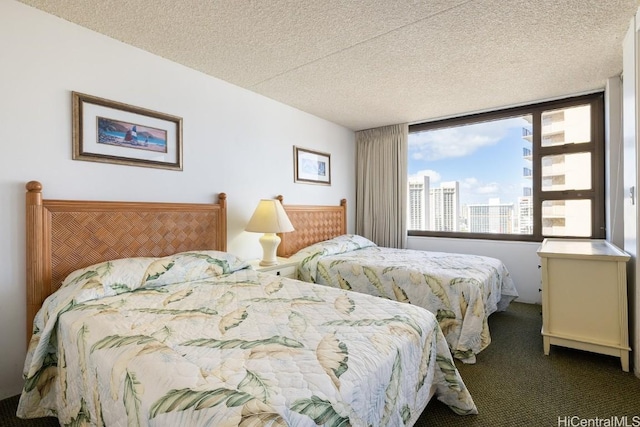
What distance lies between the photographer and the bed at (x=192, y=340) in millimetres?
899

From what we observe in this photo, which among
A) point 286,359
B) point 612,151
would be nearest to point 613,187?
point 612,151

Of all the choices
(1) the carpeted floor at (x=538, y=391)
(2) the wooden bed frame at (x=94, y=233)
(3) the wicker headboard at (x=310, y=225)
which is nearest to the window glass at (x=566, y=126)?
(1) the carpeted floor at (x=538, y=391)

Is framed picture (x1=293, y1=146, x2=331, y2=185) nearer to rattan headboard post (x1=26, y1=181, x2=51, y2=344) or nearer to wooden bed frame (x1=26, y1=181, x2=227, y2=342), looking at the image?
wooden bed frame (x1=26, y1=181, x2=227, y2=342)

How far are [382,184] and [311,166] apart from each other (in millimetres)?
1178

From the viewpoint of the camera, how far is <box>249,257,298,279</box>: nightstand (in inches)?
108

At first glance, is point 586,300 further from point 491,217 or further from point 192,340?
point 192,340

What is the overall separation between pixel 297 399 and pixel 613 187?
3.61m

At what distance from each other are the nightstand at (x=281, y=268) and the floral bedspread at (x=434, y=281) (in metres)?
0.10

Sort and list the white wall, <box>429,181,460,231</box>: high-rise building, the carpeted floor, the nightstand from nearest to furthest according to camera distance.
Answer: the carpeted floor → the white wall → the nightstand → <box>429,181,460,231</box>: high-rise building

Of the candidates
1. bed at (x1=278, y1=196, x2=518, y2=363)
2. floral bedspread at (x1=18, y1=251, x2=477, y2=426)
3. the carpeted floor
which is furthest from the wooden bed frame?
bed at (x1=278, y1=196, x2=518, y2=363)

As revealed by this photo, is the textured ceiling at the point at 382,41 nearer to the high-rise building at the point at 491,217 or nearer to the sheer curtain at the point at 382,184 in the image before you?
the sheer curtain at the point at 382,184

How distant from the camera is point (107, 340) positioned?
1.21m

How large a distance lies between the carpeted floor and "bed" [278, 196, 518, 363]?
0.24 meters

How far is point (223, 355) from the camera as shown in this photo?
111 centimetres
